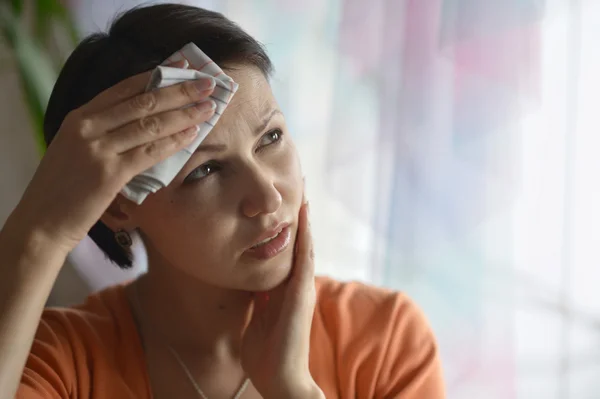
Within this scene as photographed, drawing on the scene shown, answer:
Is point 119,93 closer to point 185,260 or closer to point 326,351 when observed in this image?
point 185,260

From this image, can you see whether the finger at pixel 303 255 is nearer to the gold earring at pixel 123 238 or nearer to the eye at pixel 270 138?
the eye at pixel 270 138

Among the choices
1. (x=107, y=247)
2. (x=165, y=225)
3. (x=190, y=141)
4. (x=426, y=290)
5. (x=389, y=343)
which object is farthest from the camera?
(x=426, y=290)

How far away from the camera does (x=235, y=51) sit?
108cm

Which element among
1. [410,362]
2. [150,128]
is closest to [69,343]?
[150,128]

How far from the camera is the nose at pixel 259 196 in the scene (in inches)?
39.4

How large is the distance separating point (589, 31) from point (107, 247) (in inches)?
42.1

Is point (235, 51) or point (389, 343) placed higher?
point (235, 51)

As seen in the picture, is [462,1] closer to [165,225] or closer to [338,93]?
[338,93]

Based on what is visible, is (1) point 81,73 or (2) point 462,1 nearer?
(1) point 81,73

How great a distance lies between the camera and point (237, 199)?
1.02 m

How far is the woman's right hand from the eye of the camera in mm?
893

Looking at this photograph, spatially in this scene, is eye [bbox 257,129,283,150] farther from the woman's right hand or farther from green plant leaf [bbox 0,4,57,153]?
green plant leaf [bbox 0,4,57,153]

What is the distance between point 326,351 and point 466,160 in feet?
1.68

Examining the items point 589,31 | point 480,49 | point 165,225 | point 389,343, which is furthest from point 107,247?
point 589,31
